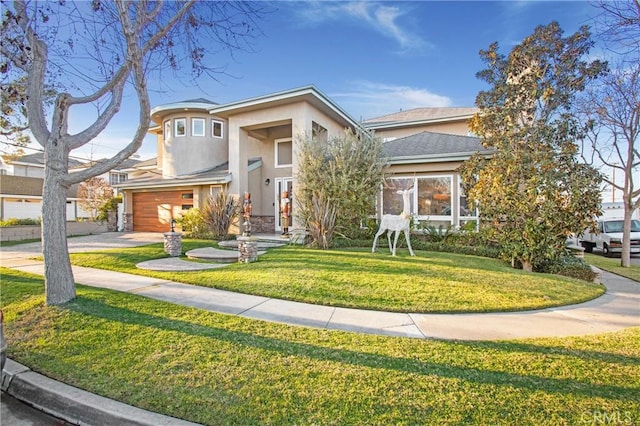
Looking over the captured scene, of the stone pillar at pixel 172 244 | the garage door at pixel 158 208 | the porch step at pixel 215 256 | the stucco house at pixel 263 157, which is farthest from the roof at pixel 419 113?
the stone pillar at pixel 172 244

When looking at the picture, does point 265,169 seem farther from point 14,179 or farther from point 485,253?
point 14,179

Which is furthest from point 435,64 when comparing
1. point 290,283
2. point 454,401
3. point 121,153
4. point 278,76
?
point 454,401

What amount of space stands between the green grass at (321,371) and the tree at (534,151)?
5.08 meters

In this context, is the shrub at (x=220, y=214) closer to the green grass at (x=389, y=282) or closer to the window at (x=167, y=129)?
the green grass at (x=389, y=282)

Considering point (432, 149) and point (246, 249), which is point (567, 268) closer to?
point (432, 149)

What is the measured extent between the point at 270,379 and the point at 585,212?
372 inches

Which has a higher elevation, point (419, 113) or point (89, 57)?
point (419, 113)

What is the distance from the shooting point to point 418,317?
463 cm

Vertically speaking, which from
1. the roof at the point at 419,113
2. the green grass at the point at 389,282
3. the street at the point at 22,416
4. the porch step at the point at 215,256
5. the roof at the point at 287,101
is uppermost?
the roof at the point at 419,113

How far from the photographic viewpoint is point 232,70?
6.12 metres

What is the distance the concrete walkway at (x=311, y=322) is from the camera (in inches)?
105

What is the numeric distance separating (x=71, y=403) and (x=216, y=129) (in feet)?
51.9

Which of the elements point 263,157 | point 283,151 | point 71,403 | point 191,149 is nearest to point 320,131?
point 283,151

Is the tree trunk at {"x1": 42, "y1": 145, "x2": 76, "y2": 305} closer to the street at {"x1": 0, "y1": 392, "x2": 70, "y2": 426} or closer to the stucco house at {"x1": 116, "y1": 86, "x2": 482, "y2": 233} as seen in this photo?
the street at {"x1": 0, "y1": 392, "x2": 70, "y2": 426}
